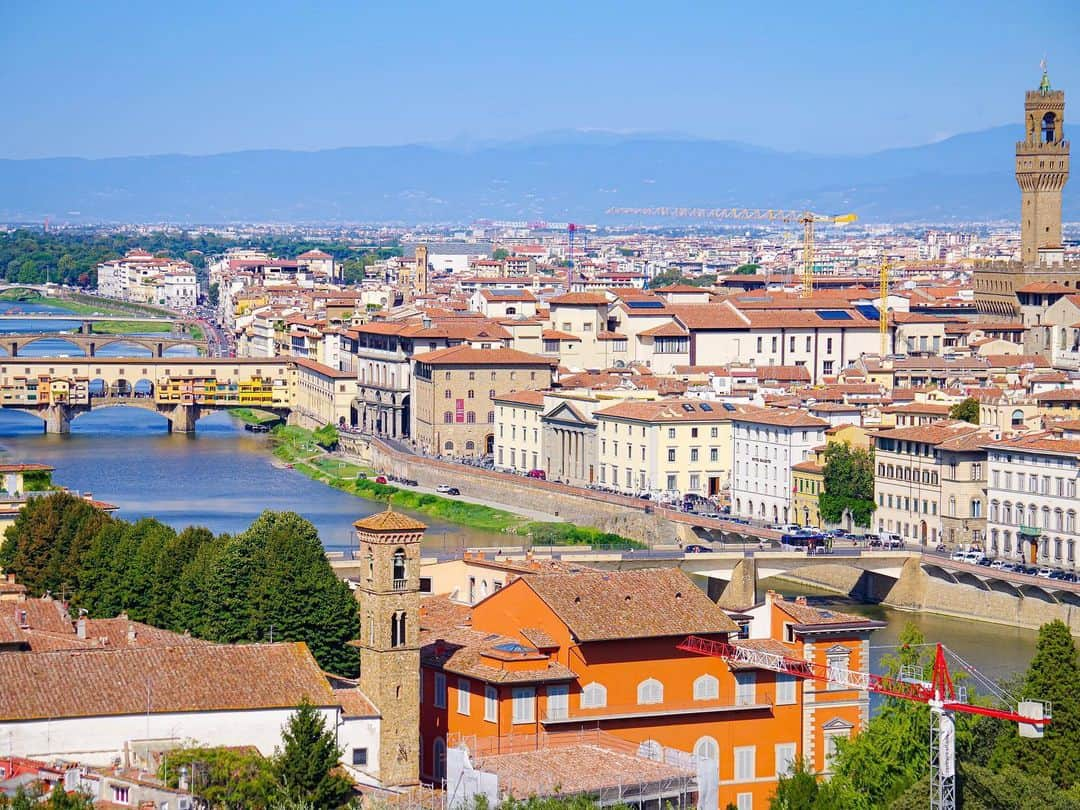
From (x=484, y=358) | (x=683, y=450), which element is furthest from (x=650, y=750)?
(x=484, y=358)

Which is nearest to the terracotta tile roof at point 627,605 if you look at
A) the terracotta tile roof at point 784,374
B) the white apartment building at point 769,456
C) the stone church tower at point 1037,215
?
the white apartment building at point 769,456

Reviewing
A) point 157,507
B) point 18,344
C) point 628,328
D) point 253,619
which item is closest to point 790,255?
point 18,344

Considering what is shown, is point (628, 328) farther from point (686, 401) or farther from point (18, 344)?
point (18, 344)

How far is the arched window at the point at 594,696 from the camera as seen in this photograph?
2183 centimetres

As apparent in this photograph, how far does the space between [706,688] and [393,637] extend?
286cm

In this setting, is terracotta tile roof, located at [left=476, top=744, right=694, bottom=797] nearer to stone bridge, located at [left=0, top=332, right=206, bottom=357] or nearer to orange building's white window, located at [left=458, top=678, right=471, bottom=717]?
orange building's white window, located at [left=458, top=678, right=471, bottom=717]

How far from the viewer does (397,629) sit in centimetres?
2103

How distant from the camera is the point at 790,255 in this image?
138250 mm

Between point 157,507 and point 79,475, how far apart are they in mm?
6540

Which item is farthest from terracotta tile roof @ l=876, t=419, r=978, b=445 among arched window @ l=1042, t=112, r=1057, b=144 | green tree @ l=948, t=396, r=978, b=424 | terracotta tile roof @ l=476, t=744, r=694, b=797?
arched window @ l=1042, t=112, r=1057, b=144

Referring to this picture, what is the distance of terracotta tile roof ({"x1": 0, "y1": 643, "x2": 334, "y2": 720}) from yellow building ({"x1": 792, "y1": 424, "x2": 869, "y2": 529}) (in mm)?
23769

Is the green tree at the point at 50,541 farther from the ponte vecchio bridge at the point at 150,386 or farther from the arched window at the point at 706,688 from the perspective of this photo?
the ponte vecchio bridge at the point at 150,386

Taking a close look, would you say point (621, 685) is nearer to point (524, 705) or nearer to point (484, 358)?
point (524, 705)

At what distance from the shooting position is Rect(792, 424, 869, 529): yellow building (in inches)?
1732
